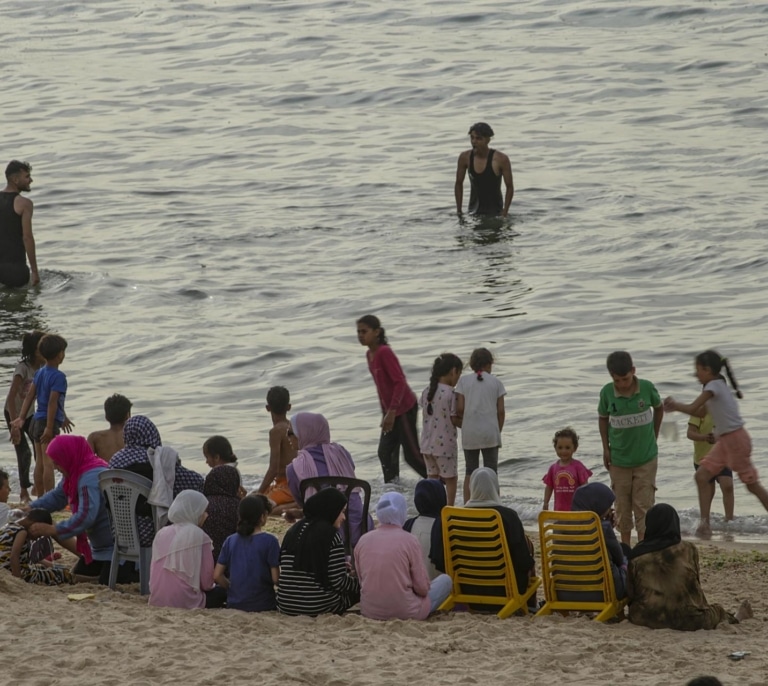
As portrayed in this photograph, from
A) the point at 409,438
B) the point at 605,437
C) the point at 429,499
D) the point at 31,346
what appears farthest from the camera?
the point at 409,438

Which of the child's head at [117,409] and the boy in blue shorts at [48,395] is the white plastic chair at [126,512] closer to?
the child's head at [117,409]

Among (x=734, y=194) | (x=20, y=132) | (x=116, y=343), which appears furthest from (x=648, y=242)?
(x=20, y=132)

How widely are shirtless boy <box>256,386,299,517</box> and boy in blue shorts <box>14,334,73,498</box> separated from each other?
141 cm

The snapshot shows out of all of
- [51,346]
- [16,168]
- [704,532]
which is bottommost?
[704,532]

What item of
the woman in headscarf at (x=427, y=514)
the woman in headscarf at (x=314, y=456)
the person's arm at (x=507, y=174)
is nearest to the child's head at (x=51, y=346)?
the woman in headscarf at (x=314, y=456)

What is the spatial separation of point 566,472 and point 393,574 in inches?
87.5

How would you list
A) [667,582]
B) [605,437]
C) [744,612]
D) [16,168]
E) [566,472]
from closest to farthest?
[667,582], [744,612], [605,437], [566,472], [16,168]

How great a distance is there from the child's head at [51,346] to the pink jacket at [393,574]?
328 cm

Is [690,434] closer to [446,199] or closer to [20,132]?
[446,199]

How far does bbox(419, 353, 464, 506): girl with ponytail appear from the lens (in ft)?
33.3

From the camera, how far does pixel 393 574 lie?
7309 mm

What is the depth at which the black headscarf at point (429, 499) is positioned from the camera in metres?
7.91

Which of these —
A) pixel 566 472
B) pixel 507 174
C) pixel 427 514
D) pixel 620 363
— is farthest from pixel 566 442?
pixel 507 174

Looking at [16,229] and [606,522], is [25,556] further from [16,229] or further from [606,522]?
[16,229]
